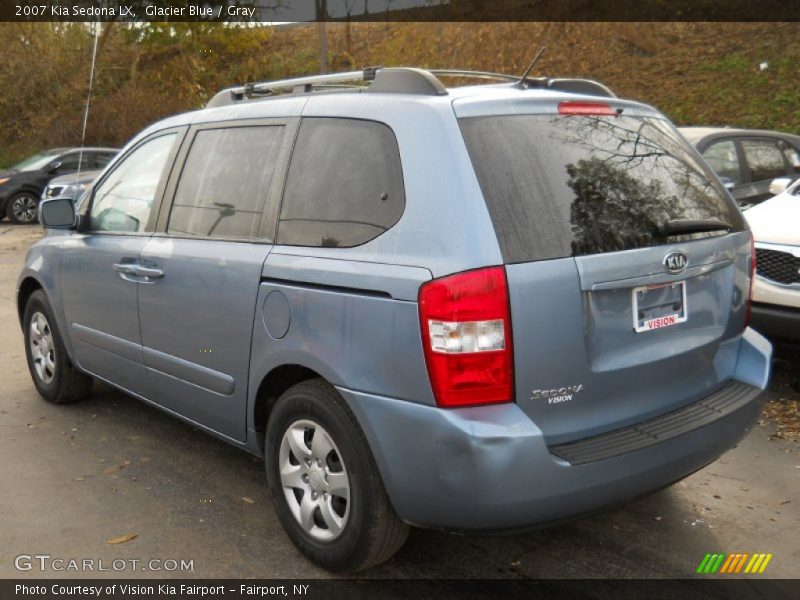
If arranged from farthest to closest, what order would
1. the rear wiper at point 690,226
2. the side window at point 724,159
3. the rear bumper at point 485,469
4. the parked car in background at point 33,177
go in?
the parked car in background at point 33,177, the side window at point 724,159, the rear wiper at point 690,226, the rear bumper at point 485,469

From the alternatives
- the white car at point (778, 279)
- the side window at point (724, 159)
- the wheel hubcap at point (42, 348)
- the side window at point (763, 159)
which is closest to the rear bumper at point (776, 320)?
the white car at point (778, 279)

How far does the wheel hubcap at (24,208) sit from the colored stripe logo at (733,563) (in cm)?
1796

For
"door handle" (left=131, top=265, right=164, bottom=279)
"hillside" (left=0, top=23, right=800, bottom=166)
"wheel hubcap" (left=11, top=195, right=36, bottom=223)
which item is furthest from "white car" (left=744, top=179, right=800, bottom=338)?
"wheel hubcap" (left=11, top=195, right=36, bottom=223)

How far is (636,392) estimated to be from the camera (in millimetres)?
2992

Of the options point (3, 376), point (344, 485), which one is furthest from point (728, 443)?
point (3, 376)

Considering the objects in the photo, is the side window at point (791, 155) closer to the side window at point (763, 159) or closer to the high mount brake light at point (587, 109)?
the side window at point (763, 159)

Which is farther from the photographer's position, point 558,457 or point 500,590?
point 500,590

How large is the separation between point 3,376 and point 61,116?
938 inches

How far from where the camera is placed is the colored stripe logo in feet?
10.8

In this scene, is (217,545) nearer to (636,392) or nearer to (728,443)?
(636,392)

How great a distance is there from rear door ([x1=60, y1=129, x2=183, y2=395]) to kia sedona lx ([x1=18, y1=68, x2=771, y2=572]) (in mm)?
472

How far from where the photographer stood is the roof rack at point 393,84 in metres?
3.13

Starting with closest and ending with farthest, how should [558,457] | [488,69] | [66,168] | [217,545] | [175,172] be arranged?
[558,457] < [217,545] < [175,172] < [66,168] < [488,69]

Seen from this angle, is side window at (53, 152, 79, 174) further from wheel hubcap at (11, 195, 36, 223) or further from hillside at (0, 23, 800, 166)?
hillside at (0, 23, 800, 166)
